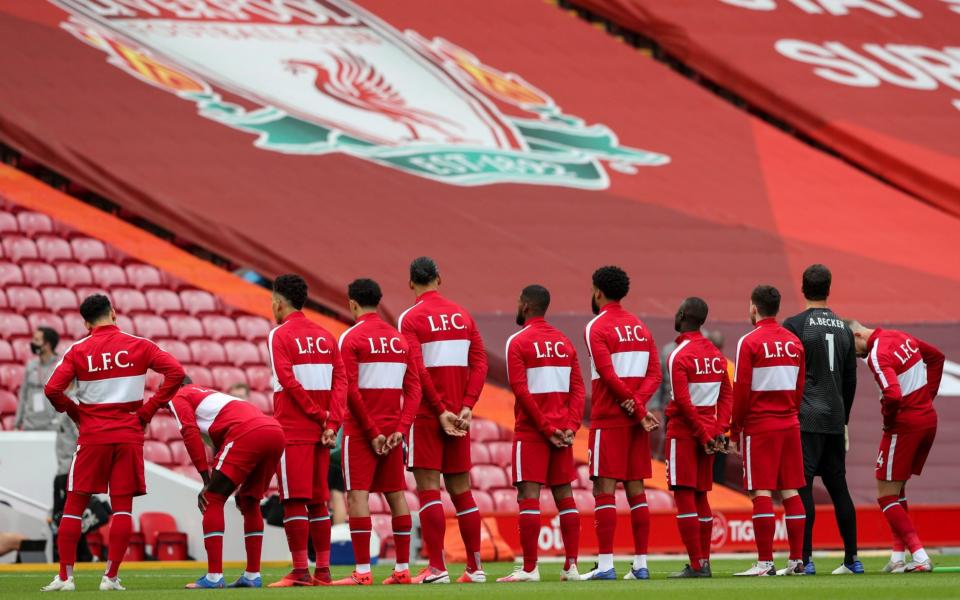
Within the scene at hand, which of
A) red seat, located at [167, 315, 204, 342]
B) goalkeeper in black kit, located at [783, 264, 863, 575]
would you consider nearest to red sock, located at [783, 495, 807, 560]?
goalkeeper in black kit, located at [783, 264, 863, 575]

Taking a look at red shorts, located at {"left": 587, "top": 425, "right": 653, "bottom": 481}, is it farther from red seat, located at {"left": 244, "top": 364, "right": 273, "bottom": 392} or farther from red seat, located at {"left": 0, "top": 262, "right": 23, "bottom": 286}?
red seat, located at {"left": 0, "top": 262, "right": 23, "bottom": 286}

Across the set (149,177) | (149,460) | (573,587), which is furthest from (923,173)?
(573,587)

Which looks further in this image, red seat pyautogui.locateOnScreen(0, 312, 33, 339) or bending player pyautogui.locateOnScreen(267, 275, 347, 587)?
red seat pyautogui.locateOnScreen(0, 312, 33, 339)

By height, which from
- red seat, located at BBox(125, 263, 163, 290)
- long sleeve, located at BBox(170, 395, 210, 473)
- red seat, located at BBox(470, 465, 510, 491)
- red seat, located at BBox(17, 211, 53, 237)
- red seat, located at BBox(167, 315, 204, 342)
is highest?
red seat, located at BBox(17, 211, 53, 237)

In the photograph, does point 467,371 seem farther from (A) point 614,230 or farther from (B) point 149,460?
(A) point 614,230

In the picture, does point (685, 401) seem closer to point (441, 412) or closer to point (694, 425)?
point (694, 425)

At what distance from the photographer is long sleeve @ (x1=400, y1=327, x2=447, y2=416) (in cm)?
952

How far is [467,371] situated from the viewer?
980 centimetres

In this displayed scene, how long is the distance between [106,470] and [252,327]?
872cm

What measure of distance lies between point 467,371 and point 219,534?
6.19 ft

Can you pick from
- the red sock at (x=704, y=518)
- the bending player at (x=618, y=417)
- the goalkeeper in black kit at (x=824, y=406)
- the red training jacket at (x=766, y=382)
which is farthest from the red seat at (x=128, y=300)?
the red training jacket at (x=766, y=382)

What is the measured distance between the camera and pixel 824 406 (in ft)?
33.4

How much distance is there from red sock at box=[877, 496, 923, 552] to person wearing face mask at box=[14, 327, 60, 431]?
7450 mm

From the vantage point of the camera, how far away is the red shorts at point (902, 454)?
10148 mm
